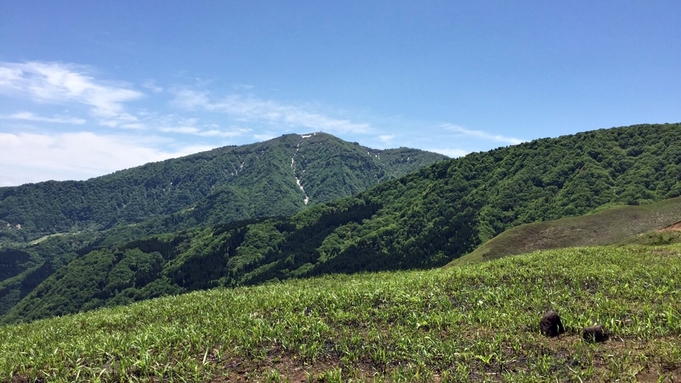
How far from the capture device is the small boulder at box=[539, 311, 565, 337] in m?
14.0

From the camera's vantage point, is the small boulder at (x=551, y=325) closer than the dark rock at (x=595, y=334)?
No

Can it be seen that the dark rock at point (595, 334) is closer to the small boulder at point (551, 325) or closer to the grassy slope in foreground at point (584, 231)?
the small boulder at point (551, 325)

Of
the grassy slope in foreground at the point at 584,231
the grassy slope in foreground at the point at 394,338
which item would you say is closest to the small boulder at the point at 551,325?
the grassy slope in foreground at the point at 394,338

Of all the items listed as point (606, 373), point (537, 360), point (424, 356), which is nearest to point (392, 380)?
point (424, 356)

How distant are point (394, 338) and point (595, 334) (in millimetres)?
6476

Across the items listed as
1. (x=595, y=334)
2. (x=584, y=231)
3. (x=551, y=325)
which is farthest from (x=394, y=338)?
(x=584, y=231)

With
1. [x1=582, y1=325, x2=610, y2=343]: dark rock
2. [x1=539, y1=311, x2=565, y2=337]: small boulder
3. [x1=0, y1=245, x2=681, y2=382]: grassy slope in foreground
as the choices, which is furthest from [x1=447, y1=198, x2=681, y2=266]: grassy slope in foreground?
[x1=582, y1=325, x2=610, y2=343]: dark rock

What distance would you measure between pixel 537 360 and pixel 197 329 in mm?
12123

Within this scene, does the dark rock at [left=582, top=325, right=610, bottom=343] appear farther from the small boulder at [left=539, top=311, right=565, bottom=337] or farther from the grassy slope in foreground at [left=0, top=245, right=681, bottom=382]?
the small boulder at [left=539, top=311, right=565, bottom=337]

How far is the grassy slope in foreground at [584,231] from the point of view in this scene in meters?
60.8

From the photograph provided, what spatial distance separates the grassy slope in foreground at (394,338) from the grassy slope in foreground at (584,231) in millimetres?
40843

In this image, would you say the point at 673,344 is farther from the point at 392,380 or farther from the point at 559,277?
the point at 559,277

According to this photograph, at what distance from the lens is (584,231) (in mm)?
65812

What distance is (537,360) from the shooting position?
39.0 feet
